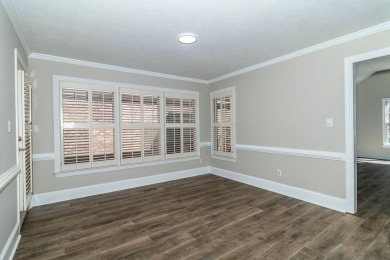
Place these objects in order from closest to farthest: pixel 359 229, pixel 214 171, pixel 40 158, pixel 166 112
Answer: pixel 359 229 → pixel 40 158 → pixel 166 112 → pixel 214 171

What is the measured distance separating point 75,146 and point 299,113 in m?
3.91

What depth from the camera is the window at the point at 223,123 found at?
4.59 meters

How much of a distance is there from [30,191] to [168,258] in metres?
2.57

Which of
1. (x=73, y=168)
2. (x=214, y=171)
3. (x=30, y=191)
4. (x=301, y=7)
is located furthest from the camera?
(x=214, y=171)

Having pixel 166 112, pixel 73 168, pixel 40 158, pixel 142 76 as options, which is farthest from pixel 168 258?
pixel 142 76

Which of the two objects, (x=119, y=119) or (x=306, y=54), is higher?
(x=306, y=54)

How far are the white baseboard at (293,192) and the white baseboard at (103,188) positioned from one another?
1117 millimetres

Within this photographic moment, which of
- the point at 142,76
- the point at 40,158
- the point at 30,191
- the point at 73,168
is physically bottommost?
the point at 30,191

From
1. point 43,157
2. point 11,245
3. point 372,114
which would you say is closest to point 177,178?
point 43,157

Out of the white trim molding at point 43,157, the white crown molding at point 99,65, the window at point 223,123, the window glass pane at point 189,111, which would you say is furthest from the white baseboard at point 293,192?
the white trim molding at point 43,157

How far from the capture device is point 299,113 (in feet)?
11.0

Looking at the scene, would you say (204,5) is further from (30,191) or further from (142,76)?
(30,191)

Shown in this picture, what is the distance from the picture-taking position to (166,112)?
454cm

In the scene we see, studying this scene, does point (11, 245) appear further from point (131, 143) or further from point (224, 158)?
point (224, 158)
